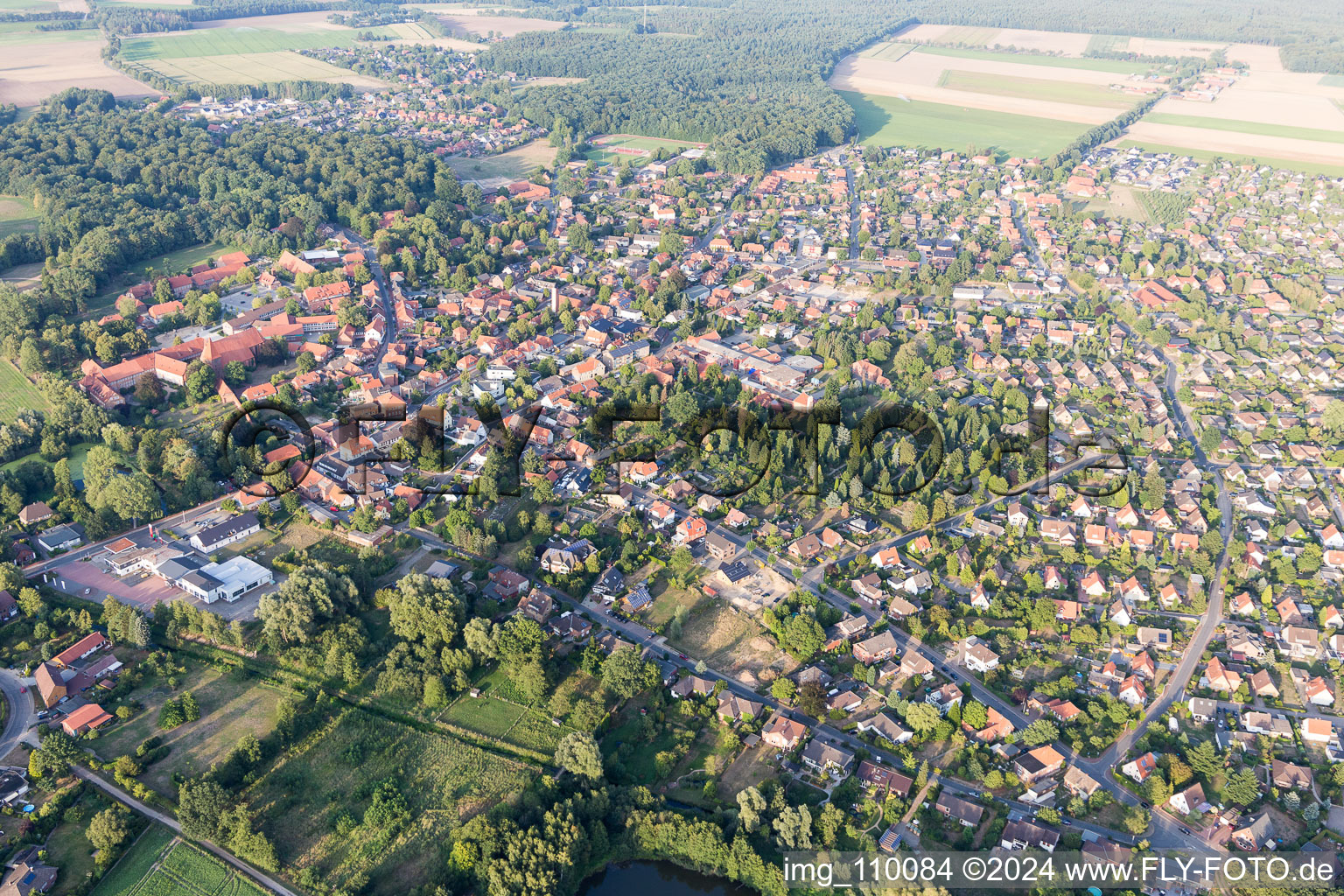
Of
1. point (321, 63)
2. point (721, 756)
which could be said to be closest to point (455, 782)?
point (721, 756)

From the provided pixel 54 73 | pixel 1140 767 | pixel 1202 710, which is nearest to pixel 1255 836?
pixel 1140 767

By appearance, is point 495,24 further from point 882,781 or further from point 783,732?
point 882,781

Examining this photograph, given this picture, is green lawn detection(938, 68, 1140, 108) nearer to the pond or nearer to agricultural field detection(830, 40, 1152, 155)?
agricultural field detection(830, 40, 1152, 155)

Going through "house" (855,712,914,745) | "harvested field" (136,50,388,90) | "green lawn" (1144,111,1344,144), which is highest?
"harvested field" (136,50,388,90)

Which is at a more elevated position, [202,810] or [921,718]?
[202,810]

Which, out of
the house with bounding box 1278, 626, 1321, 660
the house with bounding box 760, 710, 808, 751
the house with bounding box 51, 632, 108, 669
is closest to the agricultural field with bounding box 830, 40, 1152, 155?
the house with bounding box 1278, 626, 1321, 660

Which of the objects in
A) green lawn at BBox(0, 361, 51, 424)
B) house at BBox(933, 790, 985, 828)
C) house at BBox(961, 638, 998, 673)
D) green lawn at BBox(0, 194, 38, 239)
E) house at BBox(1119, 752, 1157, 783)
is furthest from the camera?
green lawn at BBox(0, 194, 38, 239)

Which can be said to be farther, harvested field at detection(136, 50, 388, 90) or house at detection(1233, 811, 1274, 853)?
harvested field at detection(136, 50, 388, 90)
